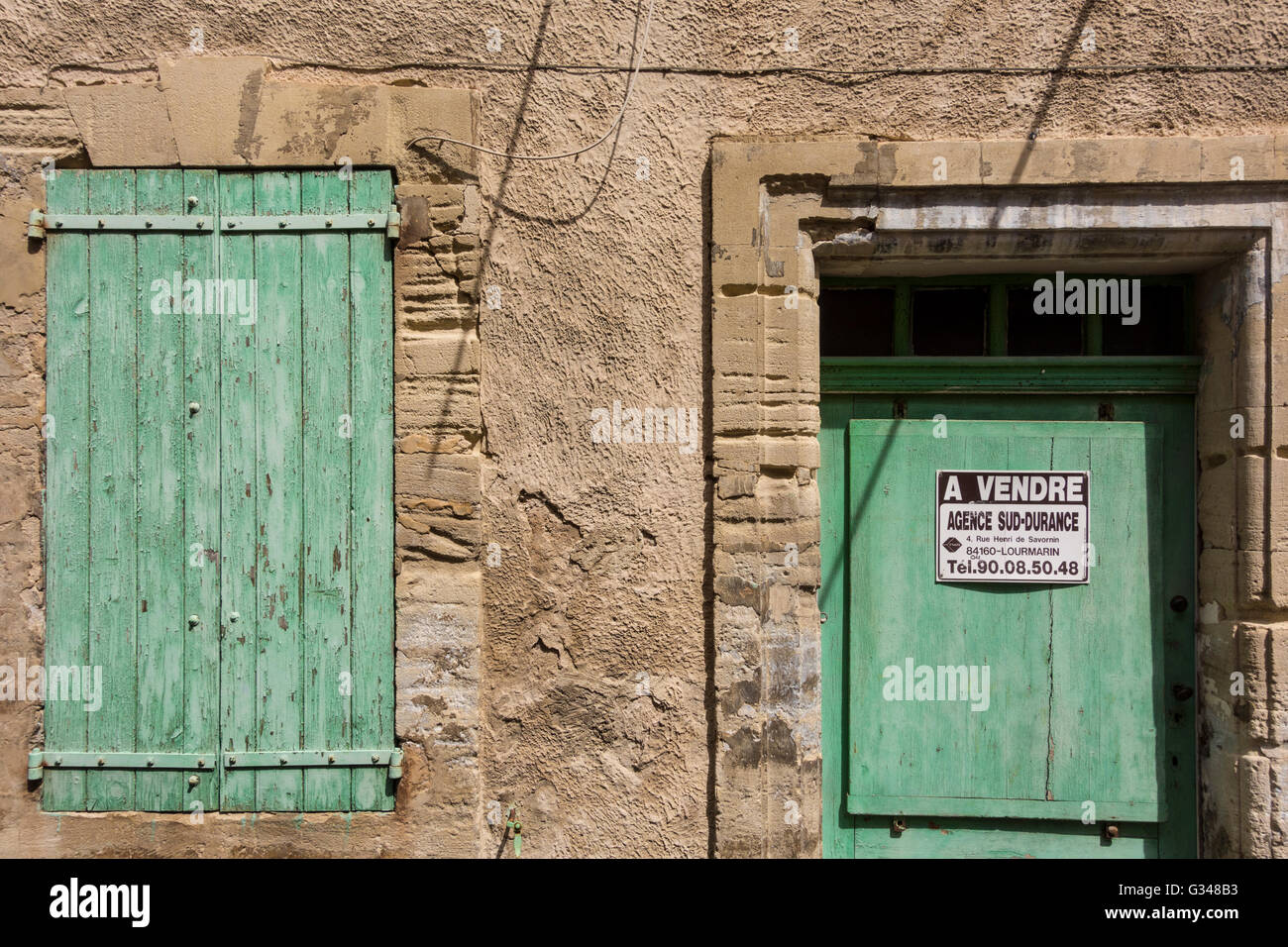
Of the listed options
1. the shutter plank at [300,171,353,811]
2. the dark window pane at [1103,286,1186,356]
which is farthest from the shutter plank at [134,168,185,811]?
the dark window pane at [1103,286,1186,356]

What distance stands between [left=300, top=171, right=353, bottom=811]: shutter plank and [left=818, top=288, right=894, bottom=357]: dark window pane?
1773 millimetres

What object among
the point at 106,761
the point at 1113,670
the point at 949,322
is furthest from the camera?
the point at 949,322

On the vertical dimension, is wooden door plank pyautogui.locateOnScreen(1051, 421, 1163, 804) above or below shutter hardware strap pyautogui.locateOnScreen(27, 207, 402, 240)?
below

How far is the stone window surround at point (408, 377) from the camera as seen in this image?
276 centimetres

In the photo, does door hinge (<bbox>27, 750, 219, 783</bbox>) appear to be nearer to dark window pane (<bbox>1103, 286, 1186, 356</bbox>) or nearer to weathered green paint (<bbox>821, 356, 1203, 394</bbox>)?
weathered green paint (<bbox>821, 356, 1203, 394</bbox>)

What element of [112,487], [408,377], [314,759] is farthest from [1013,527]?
[112,487]

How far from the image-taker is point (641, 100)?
2848 mm

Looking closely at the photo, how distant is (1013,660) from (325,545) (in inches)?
98.9

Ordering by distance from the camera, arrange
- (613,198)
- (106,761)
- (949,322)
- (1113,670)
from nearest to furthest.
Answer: (106,761) → (613,198) → (1113,670) → (949,322)

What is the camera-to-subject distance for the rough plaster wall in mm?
2803

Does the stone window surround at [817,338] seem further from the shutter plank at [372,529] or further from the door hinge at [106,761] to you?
the door hinge at [106,761]

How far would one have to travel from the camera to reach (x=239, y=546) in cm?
277

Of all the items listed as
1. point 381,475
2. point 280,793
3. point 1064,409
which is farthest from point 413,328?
point 1064,409

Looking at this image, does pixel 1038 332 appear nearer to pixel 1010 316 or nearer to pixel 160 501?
pixel 1010 316
